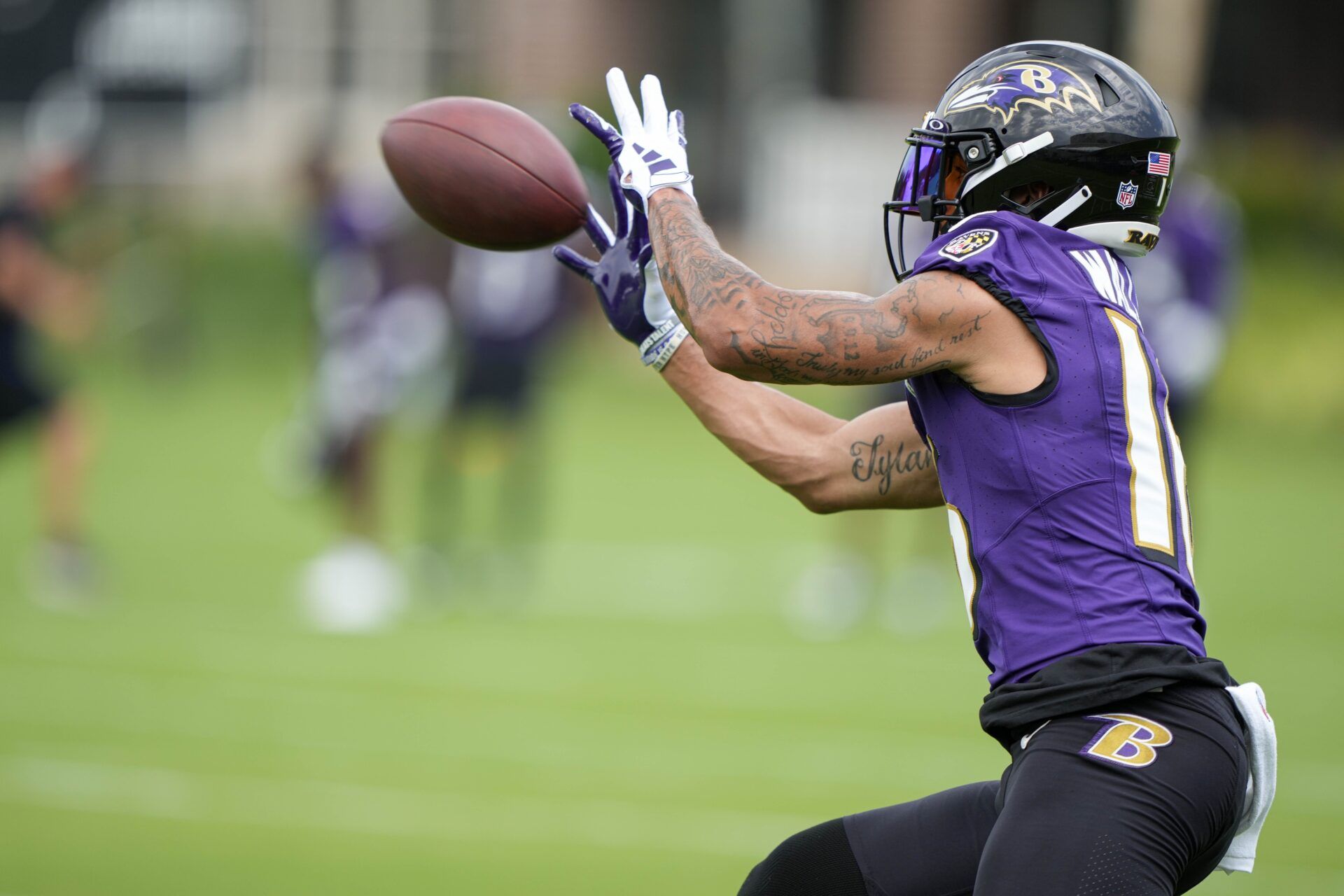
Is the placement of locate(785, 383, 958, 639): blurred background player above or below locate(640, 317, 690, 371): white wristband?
below

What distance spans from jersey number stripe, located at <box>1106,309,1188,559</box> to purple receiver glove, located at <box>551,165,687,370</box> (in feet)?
2.89

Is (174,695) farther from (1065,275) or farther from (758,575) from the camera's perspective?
(1065,275)

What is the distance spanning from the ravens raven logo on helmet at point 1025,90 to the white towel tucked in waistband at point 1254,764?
0.93 meters

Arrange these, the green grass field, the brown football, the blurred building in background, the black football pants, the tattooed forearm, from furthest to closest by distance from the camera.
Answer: the blurred building in background < the green grass field < the brown football < the tattooed forearm < the black football pants

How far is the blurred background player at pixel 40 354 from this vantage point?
7984 mm

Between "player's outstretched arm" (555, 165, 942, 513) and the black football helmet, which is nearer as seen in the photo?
the black football helmet

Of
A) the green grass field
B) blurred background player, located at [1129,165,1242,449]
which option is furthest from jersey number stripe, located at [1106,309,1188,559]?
blurred background player, located at [1129,165,1242,449]

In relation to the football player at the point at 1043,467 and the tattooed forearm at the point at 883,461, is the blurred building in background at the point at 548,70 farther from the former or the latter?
the football player at the point at 1043,467

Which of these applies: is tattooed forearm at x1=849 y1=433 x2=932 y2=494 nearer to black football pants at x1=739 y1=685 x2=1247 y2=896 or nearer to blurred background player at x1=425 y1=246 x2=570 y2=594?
black football pants at x1=739 y1=685 x2=1247 y2=896

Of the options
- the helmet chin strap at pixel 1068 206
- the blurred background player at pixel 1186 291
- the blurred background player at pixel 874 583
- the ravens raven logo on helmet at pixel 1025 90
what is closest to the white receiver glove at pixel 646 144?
the ravens raven logo on helmet at pixel 1025 90

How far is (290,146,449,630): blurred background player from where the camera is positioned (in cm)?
862

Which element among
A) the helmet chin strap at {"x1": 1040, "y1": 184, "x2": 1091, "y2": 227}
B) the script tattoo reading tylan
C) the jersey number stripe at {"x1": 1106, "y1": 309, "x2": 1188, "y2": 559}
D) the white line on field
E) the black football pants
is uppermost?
the helmet chin strap at {"x1": 1040, "y1": 184, "x2": 1091, "y2": 227}

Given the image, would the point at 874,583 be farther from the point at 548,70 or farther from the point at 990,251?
the point at 548,70

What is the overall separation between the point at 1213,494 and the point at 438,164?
32.9 ft
